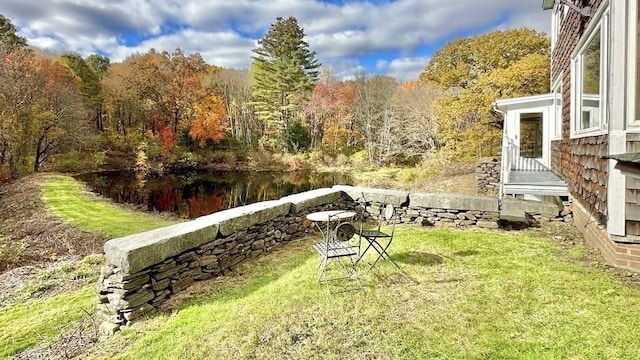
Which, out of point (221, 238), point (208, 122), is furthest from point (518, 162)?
point (208, 122)

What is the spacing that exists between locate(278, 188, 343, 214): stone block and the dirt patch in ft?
14.7

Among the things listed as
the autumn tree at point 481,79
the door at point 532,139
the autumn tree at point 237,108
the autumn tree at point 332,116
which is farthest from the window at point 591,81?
the autumn tree at point 237,108

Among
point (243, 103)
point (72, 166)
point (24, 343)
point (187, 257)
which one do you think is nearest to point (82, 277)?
point (24, 343)

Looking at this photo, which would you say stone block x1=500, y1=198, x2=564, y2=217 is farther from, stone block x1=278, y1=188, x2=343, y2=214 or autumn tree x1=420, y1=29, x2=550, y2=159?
autumn tree x1=420, y1=29, x2=550, y2=159

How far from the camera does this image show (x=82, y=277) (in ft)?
A: 19.1

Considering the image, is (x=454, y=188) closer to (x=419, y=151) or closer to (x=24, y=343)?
(x=419, y=151)

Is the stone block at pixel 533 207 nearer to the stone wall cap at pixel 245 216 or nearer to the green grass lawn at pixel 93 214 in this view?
the stone wall cap at pixel 245 216

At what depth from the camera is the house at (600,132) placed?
3.65m

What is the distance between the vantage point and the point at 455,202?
6633 mm

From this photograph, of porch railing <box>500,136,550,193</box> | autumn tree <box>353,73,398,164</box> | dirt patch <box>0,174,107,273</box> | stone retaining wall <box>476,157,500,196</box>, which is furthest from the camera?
autumn tree <box>353,73,398,164</box>

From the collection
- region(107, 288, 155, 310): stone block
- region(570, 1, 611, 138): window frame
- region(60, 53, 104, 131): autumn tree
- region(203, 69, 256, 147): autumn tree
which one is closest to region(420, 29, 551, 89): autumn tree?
region(570, 1, 611, 138): window frame

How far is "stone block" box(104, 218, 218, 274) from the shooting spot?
361 cm

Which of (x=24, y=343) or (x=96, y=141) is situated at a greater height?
(x=96, y=141)

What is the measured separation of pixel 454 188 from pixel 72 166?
70.3 feet
